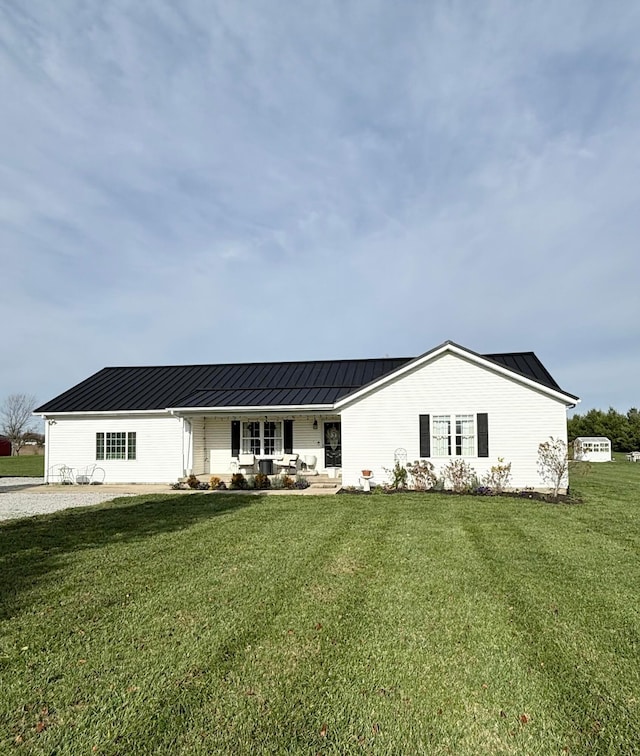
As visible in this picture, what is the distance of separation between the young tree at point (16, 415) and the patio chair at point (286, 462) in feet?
188

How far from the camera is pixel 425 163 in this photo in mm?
17875

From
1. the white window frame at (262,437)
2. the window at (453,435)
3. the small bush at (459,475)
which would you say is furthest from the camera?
the white window frame at (262,437)

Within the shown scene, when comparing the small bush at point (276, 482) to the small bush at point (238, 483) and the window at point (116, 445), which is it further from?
the window at point (116, 445)

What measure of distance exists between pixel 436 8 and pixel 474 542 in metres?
12.1

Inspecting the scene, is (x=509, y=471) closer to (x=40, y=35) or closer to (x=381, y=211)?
(x=381, y=211)

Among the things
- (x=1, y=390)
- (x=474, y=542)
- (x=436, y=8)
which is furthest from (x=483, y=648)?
(x=1, y=390)

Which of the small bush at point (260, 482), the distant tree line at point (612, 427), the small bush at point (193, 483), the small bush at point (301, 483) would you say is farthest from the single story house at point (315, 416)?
the distant tree line at point (612, 427)

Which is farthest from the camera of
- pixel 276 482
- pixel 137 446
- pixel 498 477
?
pixel 137 446

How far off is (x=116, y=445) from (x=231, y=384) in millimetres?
5167

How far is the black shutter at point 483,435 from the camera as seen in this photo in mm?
15195

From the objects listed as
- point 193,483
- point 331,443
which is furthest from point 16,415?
point 331,443

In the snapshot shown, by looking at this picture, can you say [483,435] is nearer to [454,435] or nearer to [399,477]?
[454,435]

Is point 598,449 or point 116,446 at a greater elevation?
point 116,446

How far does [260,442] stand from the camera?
20.2 metres
